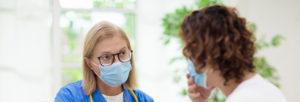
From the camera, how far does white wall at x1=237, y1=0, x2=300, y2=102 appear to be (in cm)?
389

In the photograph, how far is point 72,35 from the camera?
3791 mm

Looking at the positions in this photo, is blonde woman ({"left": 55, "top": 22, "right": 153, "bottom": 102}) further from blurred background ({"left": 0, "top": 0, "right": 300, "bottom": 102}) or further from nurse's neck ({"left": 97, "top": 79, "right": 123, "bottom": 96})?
blurred background ({"left": 0, "top": 0, "right": 300, "bottom": 102})

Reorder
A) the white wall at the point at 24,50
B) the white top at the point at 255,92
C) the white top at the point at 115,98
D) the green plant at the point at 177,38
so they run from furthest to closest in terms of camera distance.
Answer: the white wall at the point at 24,50 < the green plant at the point at 177,38 < the white top at the point at 115,98 < the white top at the point at 255,92

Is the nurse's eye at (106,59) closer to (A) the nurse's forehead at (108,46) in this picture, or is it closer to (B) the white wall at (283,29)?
(A) the nurse's forehead at (108,46)

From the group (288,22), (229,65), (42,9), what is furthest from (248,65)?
(288,22)

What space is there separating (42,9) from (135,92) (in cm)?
162

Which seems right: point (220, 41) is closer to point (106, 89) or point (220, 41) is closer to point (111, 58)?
point (111, 58)

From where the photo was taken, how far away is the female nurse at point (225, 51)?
137 centimetres

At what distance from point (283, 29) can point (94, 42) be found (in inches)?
93.3

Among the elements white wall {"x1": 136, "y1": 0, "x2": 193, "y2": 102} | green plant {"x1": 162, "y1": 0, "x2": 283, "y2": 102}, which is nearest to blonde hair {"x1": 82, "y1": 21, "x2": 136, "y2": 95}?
green plant {"x1": 162, "y1": 0, "x2": 283, "y2": 102}

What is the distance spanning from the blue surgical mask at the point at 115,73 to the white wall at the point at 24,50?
5.35 ft

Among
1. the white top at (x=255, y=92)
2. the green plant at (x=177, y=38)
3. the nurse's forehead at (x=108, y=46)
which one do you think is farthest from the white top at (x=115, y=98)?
the green plant at (x=177, y=38)

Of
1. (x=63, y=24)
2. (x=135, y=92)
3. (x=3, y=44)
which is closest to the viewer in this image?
(x=135, y=92)

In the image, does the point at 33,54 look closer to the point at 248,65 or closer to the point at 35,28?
the point at 35,28
